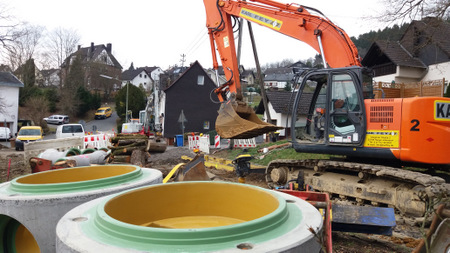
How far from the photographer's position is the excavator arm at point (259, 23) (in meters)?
7.44

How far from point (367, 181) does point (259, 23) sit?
15.8ft

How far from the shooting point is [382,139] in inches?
250

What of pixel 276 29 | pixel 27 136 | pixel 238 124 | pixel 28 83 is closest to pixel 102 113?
pixel 28 83

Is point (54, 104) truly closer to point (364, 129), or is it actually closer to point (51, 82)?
point (51, 82)

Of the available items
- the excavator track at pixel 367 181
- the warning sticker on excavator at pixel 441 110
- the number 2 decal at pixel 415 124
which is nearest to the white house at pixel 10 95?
the excavator track at pixel 367 181

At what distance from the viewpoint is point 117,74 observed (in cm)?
6322

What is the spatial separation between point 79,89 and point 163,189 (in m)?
49.0

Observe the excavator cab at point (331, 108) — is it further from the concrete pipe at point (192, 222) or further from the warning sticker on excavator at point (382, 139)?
the concrete pipe at point (192, 222)

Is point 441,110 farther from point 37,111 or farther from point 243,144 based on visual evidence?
point 37,111

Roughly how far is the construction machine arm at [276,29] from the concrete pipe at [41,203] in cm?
521

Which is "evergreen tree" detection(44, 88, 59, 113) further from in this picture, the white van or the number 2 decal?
the number 2 decal

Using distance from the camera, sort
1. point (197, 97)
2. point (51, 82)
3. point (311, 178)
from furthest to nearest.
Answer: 1. point (51, 82)
2. point (197, 97)
3. point (311, 178)

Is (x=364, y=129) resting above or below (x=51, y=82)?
below

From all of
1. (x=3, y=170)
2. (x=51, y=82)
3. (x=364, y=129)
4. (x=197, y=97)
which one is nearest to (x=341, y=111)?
(x=364, y=129)
